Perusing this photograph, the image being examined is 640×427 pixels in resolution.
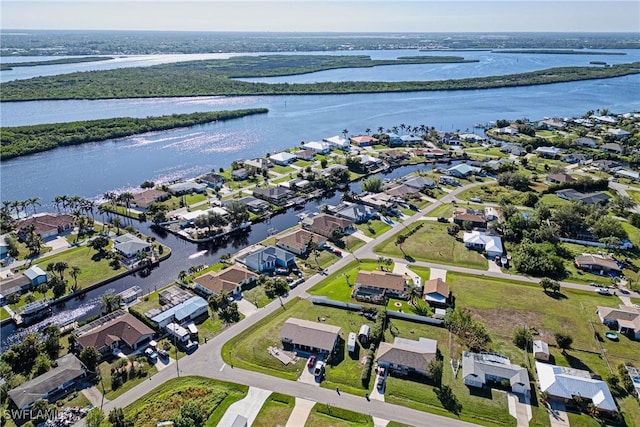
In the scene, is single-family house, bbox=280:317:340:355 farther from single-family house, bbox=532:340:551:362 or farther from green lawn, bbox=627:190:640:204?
green lawn, bbox=627:190:640:204

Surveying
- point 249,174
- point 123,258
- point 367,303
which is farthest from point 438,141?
point 123,258

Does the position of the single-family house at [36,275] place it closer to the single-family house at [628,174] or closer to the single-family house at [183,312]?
the single-family house at [183,312]

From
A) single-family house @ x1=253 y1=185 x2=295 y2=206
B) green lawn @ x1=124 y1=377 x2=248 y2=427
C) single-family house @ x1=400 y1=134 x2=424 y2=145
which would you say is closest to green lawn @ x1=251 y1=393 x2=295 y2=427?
green lawn @ x1=124 y1=377 x2=248 y2=427

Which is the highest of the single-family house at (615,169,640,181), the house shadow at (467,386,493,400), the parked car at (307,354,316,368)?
the single-family house at (615,169,640,181)

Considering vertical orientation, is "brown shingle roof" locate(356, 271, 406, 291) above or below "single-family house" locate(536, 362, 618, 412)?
above

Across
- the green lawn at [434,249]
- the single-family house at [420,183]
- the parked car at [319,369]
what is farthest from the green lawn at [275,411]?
the single-family house at [420,183]

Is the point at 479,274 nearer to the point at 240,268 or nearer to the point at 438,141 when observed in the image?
the point at 240,268
